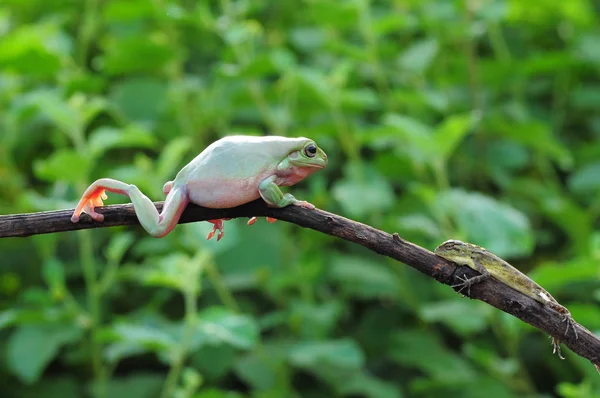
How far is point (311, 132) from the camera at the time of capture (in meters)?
1.85

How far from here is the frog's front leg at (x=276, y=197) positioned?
74cm

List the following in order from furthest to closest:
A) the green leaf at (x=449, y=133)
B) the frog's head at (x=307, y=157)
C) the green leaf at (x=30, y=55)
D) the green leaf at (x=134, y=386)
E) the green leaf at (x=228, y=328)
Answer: the green leaf at (x=30, y=55)
the green leaf at (x=134, y=386)
the green leaf at (x=449, y=133)
the green leaf at (x=228, y=328)
the frog's head at (x=307, y=157)

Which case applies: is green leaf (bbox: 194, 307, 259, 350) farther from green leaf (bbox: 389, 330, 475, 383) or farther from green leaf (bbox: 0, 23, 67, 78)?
green leaf (bbox: 0, 23, 67, 78)

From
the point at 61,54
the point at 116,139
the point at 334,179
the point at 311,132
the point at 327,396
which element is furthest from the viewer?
the point at 334,179

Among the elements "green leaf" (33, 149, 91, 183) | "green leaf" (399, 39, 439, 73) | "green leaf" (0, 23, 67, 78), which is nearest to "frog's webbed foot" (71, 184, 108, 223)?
"green leaf" (33, 149, 91, 183)

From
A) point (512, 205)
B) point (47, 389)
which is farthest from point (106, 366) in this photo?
point (512, 205)

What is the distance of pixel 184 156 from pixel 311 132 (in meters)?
0.42

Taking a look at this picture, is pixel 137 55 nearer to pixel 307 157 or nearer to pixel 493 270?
pixel 307 157

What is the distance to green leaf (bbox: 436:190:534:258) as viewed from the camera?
1533 mm

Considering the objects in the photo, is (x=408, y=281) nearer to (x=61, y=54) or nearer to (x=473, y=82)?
(x=473, y=82)

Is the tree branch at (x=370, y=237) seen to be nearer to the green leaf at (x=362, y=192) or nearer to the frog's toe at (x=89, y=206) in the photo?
the frog's toe at (x=89, y=206)

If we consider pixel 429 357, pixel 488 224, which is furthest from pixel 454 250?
pixel 429 357

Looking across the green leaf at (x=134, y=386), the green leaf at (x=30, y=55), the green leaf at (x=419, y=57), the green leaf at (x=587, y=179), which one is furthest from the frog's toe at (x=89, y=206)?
the green leaf at (x=587, y=179)

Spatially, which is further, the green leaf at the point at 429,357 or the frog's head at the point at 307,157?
the green leaf at the point at 429,357
